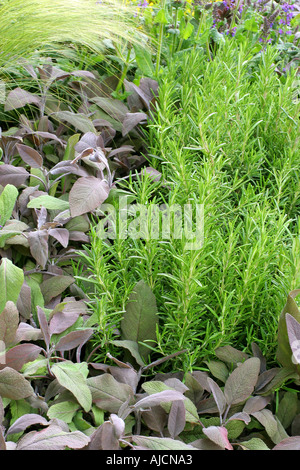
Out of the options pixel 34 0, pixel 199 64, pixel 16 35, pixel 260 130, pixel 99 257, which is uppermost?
pixel 34 0

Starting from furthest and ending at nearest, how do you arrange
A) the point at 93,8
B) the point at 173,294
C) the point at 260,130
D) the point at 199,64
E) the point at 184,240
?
the point at 93,8, the point at 199,64, the point at 260,130, the point at 173,294, the point at 184,240

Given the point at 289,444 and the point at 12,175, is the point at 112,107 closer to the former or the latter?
the point at 12,175

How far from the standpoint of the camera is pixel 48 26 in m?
1.63

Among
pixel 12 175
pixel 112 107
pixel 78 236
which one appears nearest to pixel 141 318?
pixel 78 236

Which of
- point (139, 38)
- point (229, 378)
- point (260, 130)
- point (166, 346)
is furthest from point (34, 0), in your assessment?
point (229, 378)

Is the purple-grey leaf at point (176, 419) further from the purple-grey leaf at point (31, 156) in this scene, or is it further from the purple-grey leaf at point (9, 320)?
the purple-grey leaf at point (31, 156)

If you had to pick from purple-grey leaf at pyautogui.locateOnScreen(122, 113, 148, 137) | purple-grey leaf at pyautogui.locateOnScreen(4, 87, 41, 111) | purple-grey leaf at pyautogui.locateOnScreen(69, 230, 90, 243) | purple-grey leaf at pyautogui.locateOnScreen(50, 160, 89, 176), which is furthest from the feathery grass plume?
purple-grey leaf at pyautogui.locateOnScreen(69, 230, 90, 243)

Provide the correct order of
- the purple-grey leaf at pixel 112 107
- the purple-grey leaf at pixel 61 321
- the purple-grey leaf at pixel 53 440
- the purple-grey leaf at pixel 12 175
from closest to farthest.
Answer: the purple-grey leaf at pixel 53 440, the purple-grey leaf at pixel 61 321, the purple-grey leaf at pixel 12 175, the purple-grey leaf at pixel 112 107

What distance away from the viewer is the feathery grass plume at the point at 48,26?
5.27 ft

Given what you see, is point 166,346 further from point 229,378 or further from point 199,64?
point 199,64

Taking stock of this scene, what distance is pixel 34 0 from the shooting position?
172 cm

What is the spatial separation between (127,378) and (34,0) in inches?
57.8

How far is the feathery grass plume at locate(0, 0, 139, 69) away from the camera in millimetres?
1607

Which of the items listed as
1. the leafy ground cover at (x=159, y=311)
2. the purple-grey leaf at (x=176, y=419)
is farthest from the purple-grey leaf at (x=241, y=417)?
the purple-grey leaf at (x=176, y=419)
